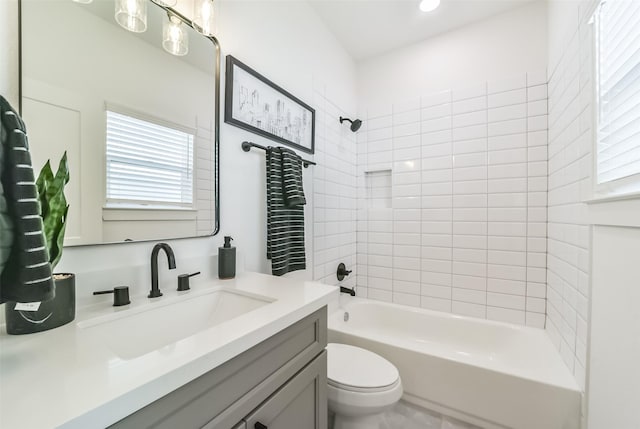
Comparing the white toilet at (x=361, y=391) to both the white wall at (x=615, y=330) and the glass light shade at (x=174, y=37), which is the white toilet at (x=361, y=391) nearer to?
the white wall at (x=615, y=330)

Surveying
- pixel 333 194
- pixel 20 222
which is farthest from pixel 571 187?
pixel 20 222

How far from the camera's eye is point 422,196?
2.21 meters

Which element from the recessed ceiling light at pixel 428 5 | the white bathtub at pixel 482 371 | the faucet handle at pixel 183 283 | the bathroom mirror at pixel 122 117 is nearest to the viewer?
the bathroom mirror at pixel 122 117

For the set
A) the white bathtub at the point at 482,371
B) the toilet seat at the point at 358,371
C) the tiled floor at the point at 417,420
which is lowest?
the tiled floor at the point at 417,420

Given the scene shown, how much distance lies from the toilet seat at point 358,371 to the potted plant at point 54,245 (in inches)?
41.0

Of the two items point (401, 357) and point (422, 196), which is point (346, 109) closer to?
point (422, 196)

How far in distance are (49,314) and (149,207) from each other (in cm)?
43

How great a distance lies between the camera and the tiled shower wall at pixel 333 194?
195cm

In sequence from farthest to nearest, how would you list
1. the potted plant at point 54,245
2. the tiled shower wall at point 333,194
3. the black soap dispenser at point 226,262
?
the tiled shower wall at point 333,194, the black soap dispenser at point 226,262, the potted plant at point 54,245

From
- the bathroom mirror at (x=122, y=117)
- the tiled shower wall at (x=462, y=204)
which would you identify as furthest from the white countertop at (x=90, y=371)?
the tiled shower wall at (x=462, y=204)

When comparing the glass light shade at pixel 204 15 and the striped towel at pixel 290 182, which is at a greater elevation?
the glass light shade at pixel 204 15

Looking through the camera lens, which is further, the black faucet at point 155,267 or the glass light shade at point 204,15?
the glass light shade at point 204,15

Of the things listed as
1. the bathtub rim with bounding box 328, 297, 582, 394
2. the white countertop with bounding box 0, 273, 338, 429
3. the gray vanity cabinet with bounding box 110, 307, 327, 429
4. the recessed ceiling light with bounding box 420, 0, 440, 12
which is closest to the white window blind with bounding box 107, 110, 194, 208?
the white countertop with bounding box 0, 273, 338, 429

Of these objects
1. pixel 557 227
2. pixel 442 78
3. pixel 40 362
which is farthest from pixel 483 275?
pixel 40 362
